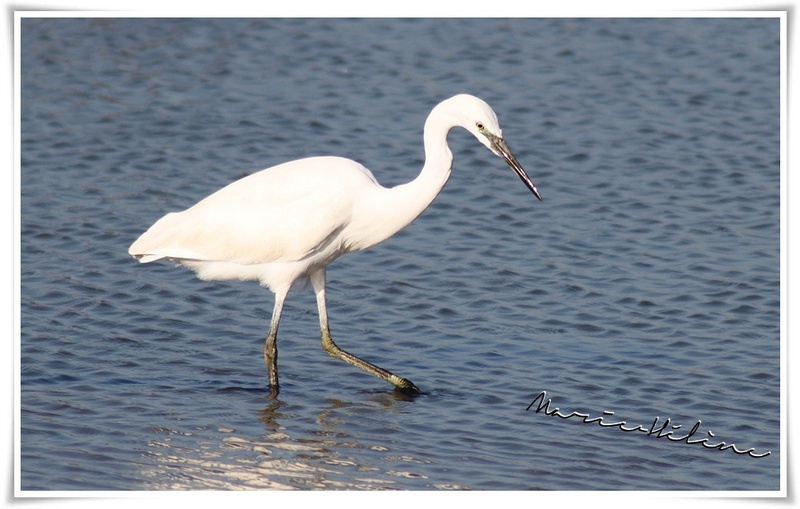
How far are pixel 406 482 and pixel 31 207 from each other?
18.8 ft

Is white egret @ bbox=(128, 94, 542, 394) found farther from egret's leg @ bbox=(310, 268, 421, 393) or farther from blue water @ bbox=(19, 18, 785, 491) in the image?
blue water @ bbox=(19, 18, 785, 491)

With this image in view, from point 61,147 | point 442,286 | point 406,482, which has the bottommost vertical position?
point 406,482

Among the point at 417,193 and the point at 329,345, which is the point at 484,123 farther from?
the point at 329,345

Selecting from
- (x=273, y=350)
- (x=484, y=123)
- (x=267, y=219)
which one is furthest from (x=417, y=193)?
(x=273, y=350)

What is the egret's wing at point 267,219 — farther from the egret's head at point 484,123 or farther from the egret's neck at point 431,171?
the egret's head at point 484,123

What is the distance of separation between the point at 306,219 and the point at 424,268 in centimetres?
258

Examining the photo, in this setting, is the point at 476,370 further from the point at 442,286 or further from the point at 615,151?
the point at 615,151

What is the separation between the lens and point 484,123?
309 inches

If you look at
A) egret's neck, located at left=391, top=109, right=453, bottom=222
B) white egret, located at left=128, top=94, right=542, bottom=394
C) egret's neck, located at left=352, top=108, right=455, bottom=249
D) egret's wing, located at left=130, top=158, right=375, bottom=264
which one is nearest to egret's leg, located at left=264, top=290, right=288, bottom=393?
white egret, located at left=128, top=94, right=542, bottom=394

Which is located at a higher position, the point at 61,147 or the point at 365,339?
the point at 61,147

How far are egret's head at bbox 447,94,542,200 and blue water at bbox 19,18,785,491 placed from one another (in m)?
1.57

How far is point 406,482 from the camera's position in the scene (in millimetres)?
6957

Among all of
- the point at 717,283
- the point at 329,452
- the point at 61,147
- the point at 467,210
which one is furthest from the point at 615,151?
the point at 329,452

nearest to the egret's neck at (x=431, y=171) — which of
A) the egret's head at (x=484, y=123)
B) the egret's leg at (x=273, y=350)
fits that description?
the egret's head at (x=484, y=123)
